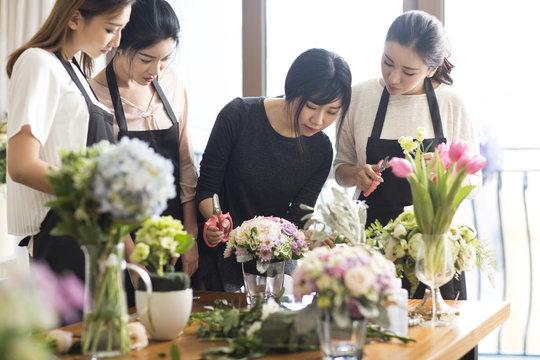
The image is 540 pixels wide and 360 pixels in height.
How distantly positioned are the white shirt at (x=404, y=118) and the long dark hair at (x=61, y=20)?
1.08m

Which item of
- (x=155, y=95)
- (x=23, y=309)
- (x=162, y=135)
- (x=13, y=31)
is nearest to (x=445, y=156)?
(x=162, y=135)

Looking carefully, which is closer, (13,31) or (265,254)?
(265,254)

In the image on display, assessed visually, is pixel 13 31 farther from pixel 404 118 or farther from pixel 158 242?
pixel 158 242

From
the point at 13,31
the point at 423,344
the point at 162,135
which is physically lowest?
the point at 423,344

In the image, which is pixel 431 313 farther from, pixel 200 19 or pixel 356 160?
pixel 200 19

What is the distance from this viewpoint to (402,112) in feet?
7.92

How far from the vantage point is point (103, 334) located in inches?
48.1

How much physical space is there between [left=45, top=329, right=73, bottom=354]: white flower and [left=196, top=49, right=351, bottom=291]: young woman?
93cm

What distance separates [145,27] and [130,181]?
1087 mm

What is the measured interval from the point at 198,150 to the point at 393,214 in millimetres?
1695

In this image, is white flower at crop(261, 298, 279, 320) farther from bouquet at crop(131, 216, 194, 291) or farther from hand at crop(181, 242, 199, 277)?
hand at crop(181, 242, 199, 277)

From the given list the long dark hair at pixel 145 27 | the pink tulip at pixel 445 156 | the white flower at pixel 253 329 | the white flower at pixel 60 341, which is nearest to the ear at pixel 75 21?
the long dark hair at pixel 145 27

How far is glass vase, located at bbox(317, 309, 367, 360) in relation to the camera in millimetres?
1226

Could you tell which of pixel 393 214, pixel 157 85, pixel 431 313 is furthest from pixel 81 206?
pixel 393 214
